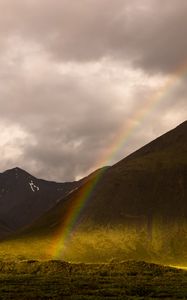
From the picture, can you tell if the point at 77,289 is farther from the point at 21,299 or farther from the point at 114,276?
the point at 114,276

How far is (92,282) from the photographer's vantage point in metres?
62.8

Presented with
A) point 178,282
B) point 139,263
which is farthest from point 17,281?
point 139,263

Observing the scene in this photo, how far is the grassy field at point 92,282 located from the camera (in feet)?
165

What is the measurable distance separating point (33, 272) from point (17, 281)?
1446cm

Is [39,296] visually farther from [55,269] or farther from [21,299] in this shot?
[55,269]

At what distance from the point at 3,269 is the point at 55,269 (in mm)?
10805

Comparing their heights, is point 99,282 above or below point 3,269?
below

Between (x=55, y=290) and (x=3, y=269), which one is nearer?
(x=55, y=290)

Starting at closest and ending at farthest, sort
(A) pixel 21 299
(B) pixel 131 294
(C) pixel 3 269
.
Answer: (A) pixel 21 299, (B) pixel 131 294, (C) pixel 3 269

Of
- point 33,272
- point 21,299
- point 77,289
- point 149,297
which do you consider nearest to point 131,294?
point 149,297

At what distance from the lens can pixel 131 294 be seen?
51.2 meters

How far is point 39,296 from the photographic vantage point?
4947 cm

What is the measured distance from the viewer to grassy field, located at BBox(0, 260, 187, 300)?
5044 cm

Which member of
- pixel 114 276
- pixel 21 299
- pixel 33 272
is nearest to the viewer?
pixel 21 299
